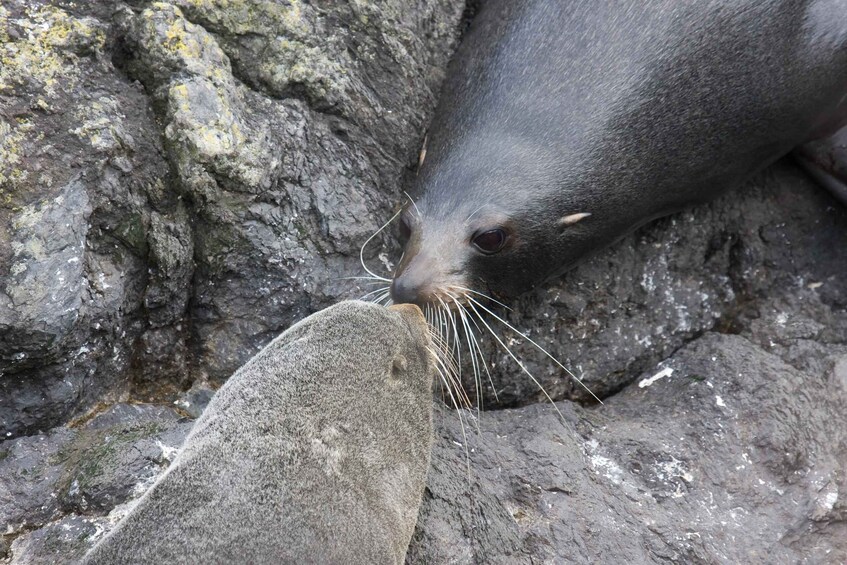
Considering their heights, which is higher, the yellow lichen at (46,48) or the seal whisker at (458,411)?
the yellow lichen at (46,48)

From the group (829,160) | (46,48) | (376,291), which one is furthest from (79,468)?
(829,160)

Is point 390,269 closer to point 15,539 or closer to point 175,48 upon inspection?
point 175,48

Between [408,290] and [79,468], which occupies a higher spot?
[408,290]

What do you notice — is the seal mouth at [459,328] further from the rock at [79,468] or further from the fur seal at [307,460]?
the rock at [79,468]

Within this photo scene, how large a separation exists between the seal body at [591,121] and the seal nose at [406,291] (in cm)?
5

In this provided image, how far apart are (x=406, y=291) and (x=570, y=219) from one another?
90 centimetres

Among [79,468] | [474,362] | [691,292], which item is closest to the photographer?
[79,468]

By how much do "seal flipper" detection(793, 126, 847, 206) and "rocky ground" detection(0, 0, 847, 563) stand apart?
2.21ft

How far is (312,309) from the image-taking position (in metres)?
4.04

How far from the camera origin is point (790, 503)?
378 cm

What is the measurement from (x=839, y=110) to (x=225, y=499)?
3.81 metres

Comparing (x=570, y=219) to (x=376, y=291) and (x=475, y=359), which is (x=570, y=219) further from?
(x=376, y=291)

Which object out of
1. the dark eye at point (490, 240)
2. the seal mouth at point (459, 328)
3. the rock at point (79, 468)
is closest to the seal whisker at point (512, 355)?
the seal mouth at point (459, 328)

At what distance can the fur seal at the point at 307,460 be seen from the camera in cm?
283
